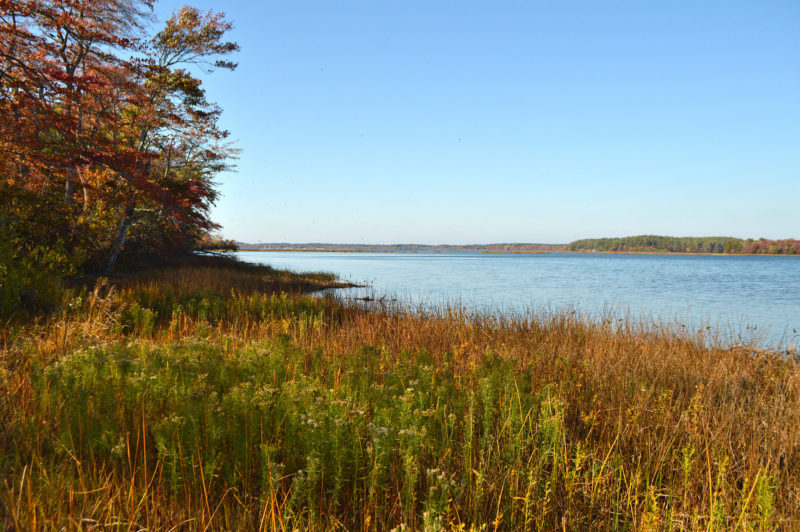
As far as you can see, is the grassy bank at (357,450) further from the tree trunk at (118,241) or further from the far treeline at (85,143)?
the tree trunk at (118,241)

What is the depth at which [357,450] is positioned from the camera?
310 centimetres

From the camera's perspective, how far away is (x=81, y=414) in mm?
3338

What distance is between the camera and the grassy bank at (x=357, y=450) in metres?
2.65

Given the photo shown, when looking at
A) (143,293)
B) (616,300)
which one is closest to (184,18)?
(143,293)

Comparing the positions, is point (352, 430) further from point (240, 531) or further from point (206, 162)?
point (206, 162)

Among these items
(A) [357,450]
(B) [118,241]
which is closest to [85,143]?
(B) [118,241]

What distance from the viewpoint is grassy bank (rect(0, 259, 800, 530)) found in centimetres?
265

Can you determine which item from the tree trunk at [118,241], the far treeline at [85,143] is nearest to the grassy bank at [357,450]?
the far treeline at [85,143]

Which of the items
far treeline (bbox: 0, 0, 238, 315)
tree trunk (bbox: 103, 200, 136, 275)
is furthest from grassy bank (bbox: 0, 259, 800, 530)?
tree trunk (bbox: 103, 200, 136, 275)

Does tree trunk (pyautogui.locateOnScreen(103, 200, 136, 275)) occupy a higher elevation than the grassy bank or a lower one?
higher

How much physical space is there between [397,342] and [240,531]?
5.46 metres

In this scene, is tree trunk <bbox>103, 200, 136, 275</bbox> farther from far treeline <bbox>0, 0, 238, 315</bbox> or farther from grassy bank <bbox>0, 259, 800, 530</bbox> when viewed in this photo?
grassy bank <bbox>0, 259, 800, 530</bbox>

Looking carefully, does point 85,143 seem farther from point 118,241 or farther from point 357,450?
point 357,450

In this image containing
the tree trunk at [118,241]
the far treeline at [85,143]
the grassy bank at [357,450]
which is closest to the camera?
the grassy bank at [357,450]
